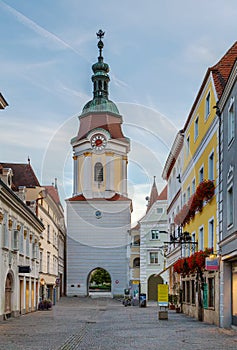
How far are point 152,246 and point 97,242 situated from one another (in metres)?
8.75

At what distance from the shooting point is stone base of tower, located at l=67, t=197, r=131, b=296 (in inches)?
3000

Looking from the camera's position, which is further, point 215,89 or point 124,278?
point 124,278

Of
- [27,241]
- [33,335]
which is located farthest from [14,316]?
[33,335]

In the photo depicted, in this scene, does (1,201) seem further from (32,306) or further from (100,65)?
(100,65)

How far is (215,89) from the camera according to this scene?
1048 inches

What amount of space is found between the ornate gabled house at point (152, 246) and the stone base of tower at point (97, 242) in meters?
4.92

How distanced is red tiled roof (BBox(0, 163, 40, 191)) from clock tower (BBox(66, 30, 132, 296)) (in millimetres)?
27617

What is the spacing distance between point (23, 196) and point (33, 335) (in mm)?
20705

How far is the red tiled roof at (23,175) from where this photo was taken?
49.0 metres

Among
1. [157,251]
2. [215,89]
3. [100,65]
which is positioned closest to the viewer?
[215,89]

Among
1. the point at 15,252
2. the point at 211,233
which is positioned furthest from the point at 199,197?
the point at 15,252

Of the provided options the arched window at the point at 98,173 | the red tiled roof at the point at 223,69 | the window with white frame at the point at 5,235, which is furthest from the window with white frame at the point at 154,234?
the red tiled roof at the point at 223,69

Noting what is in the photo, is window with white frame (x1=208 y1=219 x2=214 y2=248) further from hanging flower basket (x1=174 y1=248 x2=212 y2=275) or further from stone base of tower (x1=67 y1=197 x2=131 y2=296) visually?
stone base of tower (x1=67 y1=197 x2=131 y2=296)

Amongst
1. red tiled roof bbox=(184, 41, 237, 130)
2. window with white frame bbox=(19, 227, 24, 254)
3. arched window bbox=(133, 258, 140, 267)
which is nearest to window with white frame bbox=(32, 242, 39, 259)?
window with white frame bbox=(19, 227, 24, 254)
